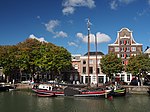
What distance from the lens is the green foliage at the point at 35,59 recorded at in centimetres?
6812

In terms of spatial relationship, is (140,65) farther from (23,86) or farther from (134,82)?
(23,86)

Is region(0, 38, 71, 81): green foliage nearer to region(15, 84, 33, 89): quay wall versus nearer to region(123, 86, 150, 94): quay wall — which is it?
region(15, 84, 33, 89): quay wall

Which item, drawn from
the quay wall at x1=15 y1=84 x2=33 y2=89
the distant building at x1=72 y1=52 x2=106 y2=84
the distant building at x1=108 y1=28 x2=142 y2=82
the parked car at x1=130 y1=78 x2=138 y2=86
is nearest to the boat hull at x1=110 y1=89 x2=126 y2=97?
the parked car at x1=130 y1=78 x2=138 y2=86

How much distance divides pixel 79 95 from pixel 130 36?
1307 inches

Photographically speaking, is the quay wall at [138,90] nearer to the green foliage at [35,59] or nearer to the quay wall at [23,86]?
the green foliage at [35,59]

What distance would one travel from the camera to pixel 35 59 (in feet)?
233

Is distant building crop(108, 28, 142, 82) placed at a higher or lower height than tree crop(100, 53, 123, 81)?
higher

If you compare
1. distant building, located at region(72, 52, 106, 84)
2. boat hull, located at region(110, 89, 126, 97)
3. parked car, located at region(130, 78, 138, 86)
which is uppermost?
distant building, located at region(72, 52, 106, 84)

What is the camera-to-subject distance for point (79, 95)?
159ft

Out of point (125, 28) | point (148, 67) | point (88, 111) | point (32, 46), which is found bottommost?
point (88, 111)

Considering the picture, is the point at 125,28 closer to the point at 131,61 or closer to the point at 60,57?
the point at 131,61

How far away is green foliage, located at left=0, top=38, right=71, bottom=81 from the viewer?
2682 inches

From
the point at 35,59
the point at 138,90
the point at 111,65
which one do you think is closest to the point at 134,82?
the point at 111,65

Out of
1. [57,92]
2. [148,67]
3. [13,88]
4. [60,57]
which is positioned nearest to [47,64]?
[60,57]
